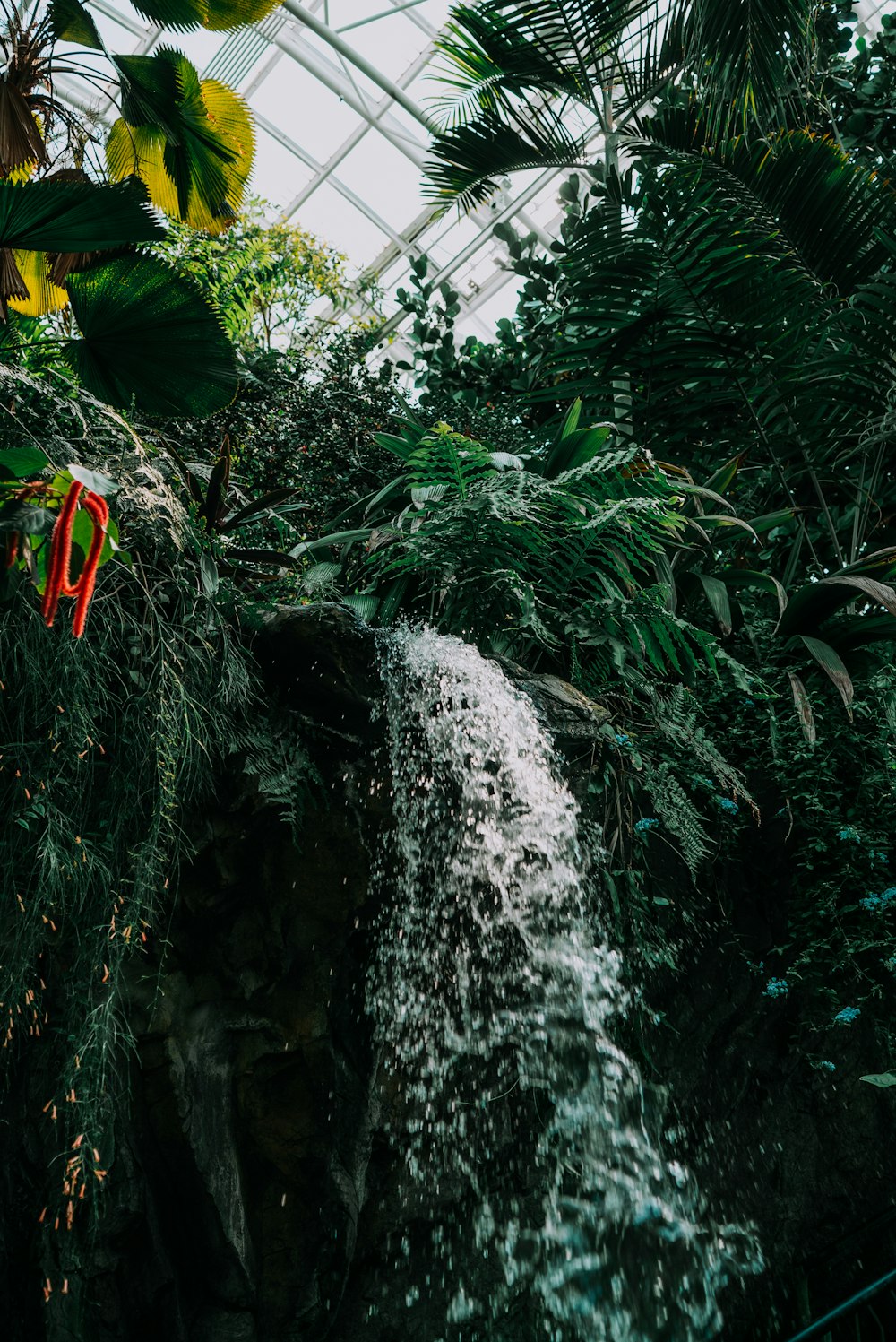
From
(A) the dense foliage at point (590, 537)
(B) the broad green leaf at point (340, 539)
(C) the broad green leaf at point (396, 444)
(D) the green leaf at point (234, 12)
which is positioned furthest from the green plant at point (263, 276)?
(B) the broad green leaf at point (340, 539)

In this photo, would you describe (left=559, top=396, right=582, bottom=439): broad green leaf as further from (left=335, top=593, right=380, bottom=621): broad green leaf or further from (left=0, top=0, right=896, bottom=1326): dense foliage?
(left=335, top=593, right=380, bottom=621): broad green leaf

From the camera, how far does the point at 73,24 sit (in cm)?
387

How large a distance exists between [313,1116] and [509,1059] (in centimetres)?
58

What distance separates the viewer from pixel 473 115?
4.76 m

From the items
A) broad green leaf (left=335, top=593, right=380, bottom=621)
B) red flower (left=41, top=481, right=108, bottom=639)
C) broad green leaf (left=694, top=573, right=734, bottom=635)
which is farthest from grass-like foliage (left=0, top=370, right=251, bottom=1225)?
broad green leaf (left=694, top=573, right=734, bottom=635)

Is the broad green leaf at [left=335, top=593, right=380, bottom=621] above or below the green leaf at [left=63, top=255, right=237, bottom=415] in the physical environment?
below

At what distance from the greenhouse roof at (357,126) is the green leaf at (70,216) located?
21.8 ft

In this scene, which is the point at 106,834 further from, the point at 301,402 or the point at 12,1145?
the point at 301,402

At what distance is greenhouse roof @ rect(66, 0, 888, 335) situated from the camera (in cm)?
908

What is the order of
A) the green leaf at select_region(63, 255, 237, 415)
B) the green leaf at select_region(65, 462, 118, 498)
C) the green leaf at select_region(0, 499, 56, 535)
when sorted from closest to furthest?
1. the green leaf at select_region(65, 462, 118, 498)
2. the green leaf at select_region(0, 499, 56, 535)
3. the green leaf at select_region(63, 255, 237, 415)

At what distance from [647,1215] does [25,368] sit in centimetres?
306

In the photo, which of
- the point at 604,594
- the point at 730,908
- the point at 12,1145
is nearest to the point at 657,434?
the point at 604,594

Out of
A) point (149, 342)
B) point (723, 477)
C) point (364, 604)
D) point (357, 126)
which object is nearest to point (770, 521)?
point (723, 477)

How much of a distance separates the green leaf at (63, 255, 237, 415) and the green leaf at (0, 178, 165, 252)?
20 cm
